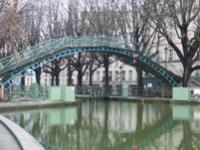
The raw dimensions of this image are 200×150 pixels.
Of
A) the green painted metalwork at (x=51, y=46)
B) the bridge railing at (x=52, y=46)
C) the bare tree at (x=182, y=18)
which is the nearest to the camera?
the green painted metalwork at (x=51, y=46)

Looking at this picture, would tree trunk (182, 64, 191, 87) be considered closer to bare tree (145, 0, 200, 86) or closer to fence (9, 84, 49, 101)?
bare tree (145, 0, 200, 86)

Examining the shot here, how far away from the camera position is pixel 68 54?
169 feet

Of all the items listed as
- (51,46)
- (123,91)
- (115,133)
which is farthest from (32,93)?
(115,133)

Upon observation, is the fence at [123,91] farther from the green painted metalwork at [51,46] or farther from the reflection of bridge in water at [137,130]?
the reflection of bridge in water at [137,130]

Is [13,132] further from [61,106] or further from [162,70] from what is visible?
[162,70]

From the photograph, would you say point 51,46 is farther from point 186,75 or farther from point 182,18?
point 186,75

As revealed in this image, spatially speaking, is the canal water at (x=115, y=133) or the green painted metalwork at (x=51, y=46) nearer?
the canal water at (x=115, y=133)

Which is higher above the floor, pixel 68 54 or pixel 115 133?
pixel 68 54

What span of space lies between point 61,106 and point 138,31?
2370 cm

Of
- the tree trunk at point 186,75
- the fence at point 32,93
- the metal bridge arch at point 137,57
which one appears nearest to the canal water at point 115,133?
the fence at point 32,93

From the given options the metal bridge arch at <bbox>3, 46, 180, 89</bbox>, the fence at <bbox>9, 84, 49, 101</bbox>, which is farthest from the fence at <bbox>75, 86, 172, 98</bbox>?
the fence at <bbox>9, 84, 49, 101</bbox>

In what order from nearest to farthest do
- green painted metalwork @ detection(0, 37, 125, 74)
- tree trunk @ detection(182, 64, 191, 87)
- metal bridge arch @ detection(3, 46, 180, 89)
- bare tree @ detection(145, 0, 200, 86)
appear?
green painted metalwork @ detection(0, 37, 125, 74)
bare tree @ detection(145, 0, 200, 86)
metal bridge arch @ detection(3, 46, 180, 89)
tree trunk @ detection(182, 64, 191, 87)

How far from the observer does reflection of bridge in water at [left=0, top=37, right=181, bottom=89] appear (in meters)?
44.8

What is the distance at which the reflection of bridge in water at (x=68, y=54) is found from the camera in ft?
147
